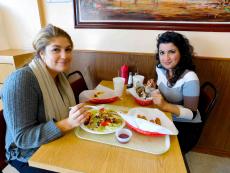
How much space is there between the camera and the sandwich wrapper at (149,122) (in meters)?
0.84

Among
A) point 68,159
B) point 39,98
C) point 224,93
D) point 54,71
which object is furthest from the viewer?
point 224,93

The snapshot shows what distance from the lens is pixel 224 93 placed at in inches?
62.9

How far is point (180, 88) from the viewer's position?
4.12 feet

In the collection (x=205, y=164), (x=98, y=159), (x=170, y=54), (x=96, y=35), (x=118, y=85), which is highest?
(x=96, y=35)

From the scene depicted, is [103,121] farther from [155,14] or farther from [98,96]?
[155,14]

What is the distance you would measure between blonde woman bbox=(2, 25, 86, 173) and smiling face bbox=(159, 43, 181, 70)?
717 millimetres

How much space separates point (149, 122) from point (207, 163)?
129cm

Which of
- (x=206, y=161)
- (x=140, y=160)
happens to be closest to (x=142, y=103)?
(x=140, y=160)

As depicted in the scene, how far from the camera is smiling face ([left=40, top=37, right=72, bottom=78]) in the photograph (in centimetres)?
101

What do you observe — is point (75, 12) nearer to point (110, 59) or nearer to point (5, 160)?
point (110, 59)

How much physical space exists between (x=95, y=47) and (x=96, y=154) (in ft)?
4.15

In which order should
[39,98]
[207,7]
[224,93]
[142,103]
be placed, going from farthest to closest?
[224,93] < [207,7] < [142,103] < [39,98]

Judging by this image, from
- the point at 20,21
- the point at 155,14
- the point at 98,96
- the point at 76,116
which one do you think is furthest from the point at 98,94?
the point at 20,21

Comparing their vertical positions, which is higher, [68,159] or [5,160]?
[68,159]
